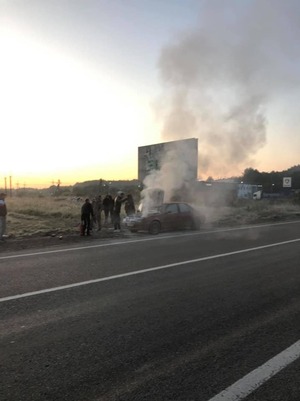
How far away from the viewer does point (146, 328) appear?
17.0 ft

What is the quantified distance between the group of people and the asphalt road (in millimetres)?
6143

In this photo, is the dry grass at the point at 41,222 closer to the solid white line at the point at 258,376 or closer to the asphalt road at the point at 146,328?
the asphalt road at the point at 146,328

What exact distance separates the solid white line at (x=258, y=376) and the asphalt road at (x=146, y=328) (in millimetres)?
19

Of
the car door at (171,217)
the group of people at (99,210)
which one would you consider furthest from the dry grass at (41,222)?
the car door at (171,217)

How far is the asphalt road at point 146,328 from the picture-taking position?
3.70 m

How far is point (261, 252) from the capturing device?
38.8ft

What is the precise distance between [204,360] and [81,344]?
1.32 meters

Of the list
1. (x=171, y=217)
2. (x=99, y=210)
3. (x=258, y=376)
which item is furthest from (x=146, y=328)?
(x=99, y=210)

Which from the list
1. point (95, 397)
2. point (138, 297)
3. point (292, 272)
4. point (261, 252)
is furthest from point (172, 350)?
point (261, 252)

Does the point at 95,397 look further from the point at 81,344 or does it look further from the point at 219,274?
the point at 219,274

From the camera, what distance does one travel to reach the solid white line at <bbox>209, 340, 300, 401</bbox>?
3.54m

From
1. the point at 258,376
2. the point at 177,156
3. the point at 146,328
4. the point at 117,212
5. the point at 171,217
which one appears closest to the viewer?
the point at 258,376

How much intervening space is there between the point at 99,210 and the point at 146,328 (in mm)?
14534

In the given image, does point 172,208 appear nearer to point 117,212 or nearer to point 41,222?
point 117,212
